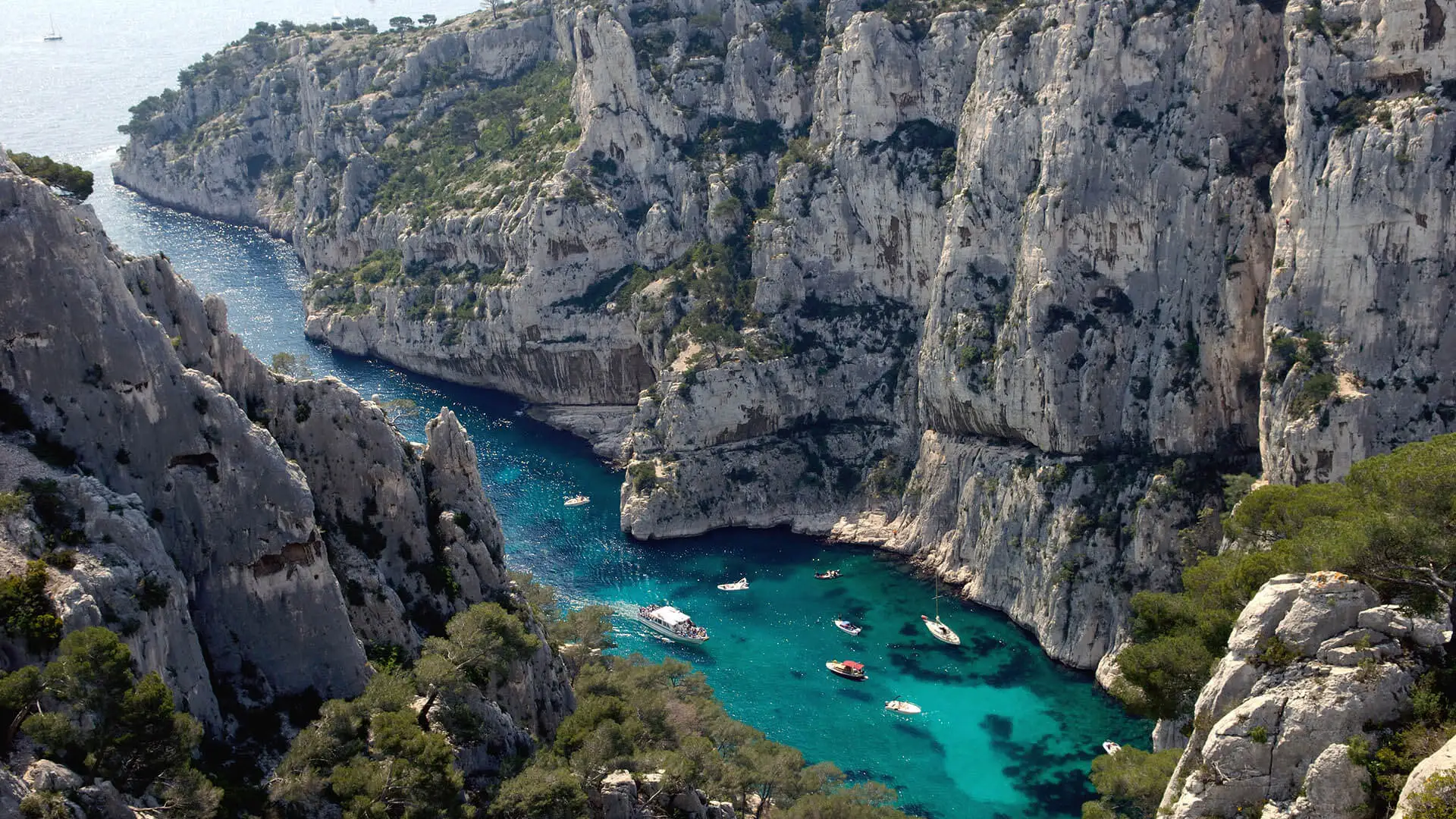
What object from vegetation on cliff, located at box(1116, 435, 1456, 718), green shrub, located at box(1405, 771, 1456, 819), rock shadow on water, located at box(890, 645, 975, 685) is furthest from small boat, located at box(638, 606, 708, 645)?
green shrub, located at box(1405, 771, 1456, 819)

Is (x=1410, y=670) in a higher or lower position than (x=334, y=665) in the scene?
higher

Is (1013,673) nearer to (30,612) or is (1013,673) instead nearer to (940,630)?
(940,630)

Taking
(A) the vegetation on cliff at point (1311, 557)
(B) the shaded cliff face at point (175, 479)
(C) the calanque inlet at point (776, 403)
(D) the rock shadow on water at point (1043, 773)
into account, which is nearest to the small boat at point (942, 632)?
(C) the calanque inlet at point (776, 403)

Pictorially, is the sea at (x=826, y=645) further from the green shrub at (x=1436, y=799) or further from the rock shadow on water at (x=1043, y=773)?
the green shrub at (x=1436, y=799)

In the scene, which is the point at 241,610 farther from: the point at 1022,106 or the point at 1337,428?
the point at 1022,106

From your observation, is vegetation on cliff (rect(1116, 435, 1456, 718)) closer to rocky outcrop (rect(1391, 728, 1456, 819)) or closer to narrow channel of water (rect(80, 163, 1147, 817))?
rocky outcrop (rect(1391, 728, 1456, 819))

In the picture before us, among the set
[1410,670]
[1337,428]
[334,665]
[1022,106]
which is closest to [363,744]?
[334,665]

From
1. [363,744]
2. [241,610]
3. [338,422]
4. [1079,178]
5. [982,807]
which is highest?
[1079,178]
